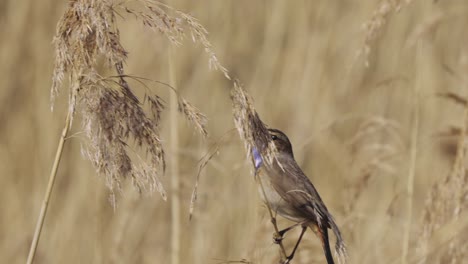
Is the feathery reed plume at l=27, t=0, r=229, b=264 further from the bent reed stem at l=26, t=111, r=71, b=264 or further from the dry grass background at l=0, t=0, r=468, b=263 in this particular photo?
the dry grass background at l=0, t=0, r=468, b=263

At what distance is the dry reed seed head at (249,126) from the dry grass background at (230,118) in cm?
136

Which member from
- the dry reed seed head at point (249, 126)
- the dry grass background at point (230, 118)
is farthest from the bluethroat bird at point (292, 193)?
the dry grass background at point (230, 118)

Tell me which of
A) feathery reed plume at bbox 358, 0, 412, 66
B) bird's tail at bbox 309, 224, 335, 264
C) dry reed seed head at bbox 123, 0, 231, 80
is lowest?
bird's tail at bbox 309, 224, 335, 264

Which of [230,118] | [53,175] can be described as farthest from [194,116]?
[230,118]

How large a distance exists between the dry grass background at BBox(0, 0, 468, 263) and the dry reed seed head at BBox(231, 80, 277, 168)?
53.5 inches

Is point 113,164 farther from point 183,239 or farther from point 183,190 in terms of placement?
point 183,239

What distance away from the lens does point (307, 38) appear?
552cm

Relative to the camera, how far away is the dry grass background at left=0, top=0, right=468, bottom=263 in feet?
13.8

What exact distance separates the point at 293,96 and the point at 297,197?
2.86 meters

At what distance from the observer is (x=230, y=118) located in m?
5.39

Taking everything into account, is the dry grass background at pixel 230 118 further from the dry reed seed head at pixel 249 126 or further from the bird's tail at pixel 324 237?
the dry reed seed head at pixel 249 126

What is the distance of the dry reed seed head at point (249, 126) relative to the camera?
1.87m

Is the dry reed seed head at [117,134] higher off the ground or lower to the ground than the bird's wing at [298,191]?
higher

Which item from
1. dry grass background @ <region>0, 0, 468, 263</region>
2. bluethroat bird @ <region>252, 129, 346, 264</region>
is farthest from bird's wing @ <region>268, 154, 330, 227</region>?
dry grass background @ <region>0, 0, 468, 263</region>
